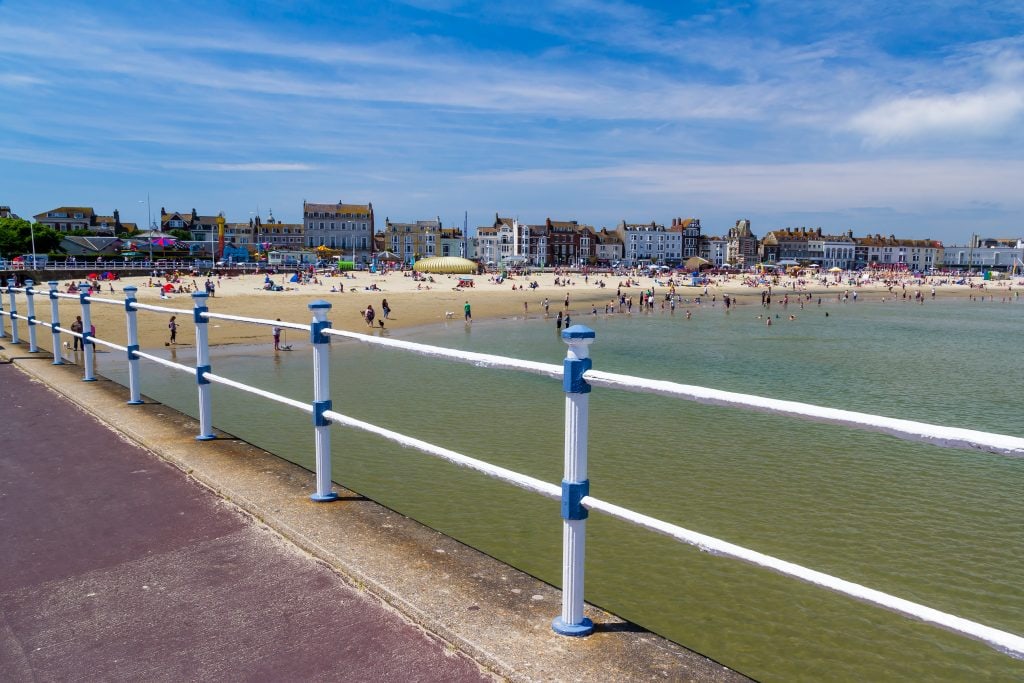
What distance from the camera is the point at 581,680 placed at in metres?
2.55

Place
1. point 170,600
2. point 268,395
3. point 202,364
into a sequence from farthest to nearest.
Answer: point 202,364 → point 268,395 → point 170,600

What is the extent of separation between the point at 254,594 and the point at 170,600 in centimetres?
38

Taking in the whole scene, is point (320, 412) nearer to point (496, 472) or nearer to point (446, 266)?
point (496, 472)

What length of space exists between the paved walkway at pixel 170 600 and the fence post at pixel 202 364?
1.07 metres

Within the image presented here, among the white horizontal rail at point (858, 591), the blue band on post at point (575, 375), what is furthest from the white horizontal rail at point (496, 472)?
the blue band on post at point (575, 375)

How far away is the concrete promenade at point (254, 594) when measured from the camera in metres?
2.70

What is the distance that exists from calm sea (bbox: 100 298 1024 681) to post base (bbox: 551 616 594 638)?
12.1ft

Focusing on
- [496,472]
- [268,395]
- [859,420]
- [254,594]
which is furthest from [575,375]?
[268,395]

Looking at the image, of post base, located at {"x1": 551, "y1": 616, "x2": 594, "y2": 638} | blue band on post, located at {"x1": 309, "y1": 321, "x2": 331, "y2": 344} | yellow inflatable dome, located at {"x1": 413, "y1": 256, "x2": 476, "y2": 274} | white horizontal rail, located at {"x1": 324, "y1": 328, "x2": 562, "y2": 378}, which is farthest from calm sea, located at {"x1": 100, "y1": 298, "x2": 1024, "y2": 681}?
yellow inflatable dome, located at {"x1": 413, "y1": 256, "x2": 476, "y2": 274}

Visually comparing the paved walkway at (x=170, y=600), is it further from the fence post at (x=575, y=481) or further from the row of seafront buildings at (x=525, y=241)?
the row of seafront buildings at (x=525, y=241)

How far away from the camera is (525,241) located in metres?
145

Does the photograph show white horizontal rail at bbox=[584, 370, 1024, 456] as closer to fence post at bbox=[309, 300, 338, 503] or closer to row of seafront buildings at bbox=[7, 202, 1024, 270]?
fence post at bbox=[309, 300, 338, 503]

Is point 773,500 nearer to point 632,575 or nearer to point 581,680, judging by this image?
point 632,575

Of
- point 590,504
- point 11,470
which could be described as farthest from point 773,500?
point 11,470
